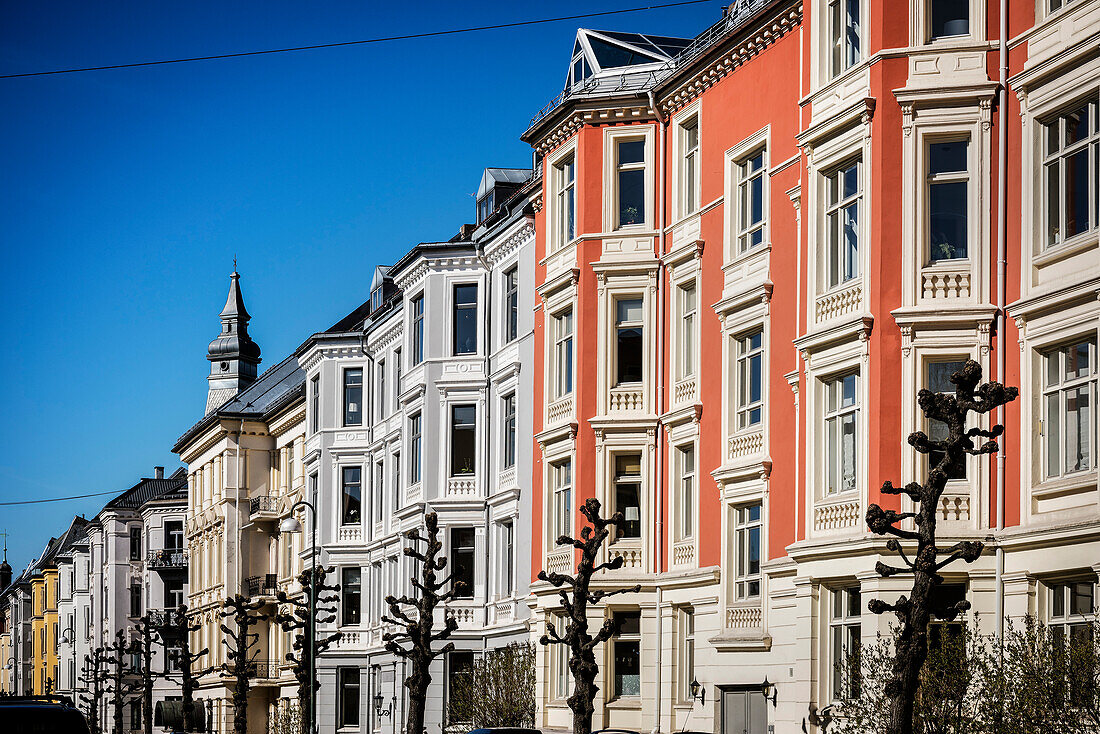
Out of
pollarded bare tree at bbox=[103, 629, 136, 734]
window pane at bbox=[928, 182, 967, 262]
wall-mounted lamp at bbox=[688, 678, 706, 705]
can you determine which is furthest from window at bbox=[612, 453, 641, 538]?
pollarded bare tree at bbox=[103, 629, 136, 734]

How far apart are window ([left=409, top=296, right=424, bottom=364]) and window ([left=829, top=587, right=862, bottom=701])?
25083 millimetres

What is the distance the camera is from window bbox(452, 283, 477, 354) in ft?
160

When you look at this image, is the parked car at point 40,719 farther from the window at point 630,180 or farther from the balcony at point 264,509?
the balcony at point 264,509

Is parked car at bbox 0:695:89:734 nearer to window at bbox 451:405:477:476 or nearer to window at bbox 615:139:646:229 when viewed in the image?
window at bbox 615:139:646:229

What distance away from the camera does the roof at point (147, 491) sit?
107m

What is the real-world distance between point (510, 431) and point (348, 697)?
681 inches

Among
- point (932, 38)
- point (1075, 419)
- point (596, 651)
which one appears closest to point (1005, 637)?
point (1075, 419)

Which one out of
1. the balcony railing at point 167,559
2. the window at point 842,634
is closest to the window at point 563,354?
the window at point 842,634

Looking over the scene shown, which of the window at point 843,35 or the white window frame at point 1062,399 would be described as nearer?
the white window frame at point 1062,399

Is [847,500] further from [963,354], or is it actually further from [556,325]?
Result: [556,325]

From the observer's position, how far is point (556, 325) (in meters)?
38.5

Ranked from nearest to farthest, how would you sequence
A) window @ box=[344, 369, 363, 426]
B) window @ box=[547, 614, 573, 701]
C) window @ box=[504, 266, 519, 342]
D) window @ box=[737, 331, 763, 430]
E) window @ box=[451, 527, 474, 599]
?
window @ box=[737, 331, 763, 430] → window @ box=[547, 614, 573, 701] → window @ box=[504, 266, 519, 342] → window @ box=[451, 527, 474, 599] → window @ box=[344, 369, 363, 426]

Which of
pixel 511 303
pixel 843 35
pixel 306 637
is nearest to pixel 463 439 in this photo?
pixel 511 303

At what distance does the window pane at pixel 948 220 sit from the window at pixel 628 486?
11124mm
